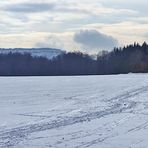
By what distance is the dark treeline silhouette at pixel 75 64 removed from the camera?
113 meters

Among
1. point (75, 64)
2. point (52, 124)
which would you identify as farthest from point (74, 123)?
point (75, 64)

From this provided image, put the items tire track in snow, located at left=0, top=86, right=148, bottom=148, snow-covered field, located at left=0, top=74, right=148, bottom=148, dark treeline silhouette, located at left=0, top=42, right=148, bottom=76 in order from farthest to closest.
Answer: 1. dark treeline silhouette, located at left=0, top=42, right=148, bottom=76
2. tire track in snow, located at left=0, top=86, right=148, bottom=148
3. snow-covered field, located at left=0, top=74, right=148, bottom=148

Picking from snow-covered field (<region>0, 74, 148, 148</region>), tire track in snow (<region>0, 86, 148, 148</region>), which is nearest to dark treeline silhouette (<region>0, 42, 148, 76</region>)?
snow-covered field (<region>0, 74, 148, 148</region>)

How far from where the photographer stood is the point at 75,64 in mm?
132750

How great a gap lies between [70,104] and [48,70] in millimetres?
96867

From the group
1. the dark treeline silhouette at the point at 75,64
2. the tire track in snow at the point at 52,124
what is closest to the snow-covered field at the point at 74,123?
the tire track in snow at the point at 52,124

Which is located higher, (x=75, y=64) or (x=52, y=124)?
(x=52, y=124)

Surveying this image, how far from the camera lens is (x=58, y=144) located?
12.3 m

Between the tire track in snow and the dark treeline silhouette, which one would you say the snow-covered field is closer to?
the tire track in snow

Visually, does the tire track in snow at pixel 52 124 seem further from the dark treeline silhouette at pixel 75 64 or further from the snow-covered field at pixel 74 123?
the dark treeline silhouette at pixel 75 64

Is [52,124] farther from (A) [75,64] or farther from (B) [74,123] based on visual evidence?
(A) [75,64]

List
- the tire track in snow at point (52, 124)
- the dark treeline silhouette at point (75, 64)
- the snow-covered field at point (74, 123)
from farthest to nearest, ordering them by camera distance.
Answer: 1. the dark treeline silhouette at point (75, 64)
2. the tire track in snow at point (52, 124)
3. the snow-covered field at point (74, 123)

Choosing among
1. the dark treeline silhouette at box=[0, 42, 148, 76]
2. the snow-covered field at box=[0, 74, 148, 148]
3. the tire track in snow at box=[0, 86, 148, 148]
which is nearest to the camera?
the snow-covered field at box=[0, 74, 148, 148]

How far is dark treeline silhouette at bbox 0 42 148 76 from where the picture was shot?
370 ft
